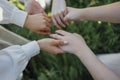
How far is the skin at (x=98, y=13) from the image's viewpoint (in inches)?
69.4

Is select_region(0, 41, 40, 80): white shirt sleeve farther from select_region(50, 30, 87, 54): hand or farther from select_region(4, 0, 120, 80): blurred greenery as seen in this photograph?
select_region(4, 0, 120, 80): blurred greenery

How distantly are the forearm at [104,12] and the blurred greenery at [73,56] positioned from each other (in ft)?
1.13

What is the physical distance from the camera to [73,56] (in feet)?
6.77

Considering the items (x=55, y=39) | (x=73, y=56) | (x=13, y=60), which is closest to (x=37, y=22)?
(x=55, y=39)

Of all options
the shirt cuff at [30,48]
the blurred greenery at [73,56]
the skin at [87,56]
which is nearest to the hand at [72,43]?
the skin at [87,56]

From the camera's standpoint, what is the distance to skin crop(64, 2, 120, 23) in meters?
1.76

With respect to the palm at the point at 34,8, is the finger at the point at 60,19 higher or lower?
lower

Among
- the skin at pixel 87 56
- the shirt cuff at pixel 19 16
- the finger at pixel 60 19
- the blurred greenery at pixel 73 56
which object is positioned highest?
the shirt cuff at pixel 19 16

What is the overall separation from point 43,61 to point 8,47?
531 mm

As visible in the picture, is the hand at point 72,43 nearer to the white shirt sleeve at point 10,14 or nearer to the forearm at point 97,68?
the forearm at point 97,68

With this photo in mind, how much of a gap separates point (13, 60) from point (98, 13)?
50 centimetres

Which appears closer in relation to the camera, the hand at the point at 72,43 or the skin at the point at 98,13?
the hand at the point at 72,43

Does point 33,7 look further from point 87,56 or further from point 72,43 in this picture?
point 87,56

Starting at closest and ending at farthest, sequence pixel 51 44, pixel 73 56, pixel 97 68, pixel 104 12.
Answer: pixel 97 68 < pixel 51 44 < pixel 104 12 < pixel 73 56
